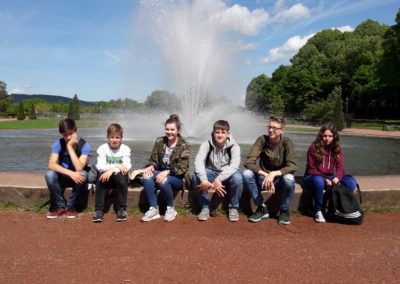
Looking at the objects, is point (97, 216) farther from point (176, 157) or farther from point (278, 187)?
point (278, 187)

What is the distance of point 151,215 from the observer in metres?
5.35

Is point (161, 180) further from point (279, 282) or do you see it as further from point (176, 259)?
point (279, 282)

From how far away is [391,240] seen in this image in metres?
4.65

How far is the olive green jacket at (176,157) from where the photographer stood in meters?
5.62

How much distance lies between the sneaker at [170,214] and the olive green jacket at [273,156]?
3.93ft

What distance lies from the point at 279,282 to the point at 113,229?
232cm

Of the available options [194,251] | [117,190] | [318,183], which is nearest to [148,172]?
[117,190]

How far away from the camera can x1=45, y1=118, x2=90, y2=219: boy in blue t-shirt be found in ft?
17.8

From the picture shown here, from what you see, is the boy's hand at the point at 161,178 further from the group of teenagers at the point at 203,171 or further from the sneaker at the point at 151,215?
the sneaker at the point at 151,215

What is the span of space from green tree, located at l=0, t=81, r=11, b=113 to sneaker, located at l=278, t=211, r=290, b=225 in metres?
97.4

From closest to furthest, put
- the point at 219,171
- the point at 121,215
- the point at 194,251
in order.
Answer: the point at 194,251 < the point at 121,215 < the point at 219,171

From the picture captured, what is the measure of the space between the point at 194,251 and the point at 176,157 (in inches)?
69.3

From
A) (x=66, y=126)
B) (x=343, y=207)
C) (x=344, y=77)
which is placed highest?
(x=344, y=77)

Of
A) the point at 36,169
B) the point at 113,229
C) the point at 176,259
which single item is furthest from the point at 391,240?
the point at 36,169
